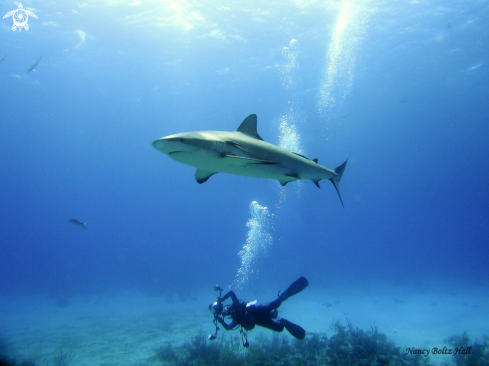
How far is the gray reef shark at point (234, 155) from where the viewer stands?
121 inches

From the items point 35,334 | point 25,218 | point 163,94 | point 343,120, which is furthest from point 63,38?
point 25,218

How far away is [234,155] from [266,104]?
37.4 metres

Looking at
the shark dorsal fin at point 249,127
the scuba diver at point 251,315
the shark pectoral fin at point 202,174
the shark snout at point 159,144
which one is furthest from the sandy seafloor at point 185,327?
the shark dorsal fin at point 249,127

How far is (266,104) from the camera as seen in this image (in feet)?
127

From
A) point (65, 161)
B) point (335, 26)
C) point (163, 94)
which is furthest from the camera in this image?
point (65, 161)

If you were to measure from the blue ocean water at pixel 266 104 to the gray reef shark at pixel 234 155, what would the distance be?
12701mm

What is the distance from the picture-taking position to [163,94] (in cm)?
3738

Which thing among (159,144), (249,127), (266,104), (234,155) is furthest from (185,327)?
(266,104)

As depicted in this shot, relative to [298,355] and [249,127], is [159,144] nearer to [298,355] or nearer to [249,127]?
[249,127]

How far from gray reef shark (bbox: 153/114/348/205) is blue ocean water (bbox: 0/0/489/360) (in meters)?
12.7

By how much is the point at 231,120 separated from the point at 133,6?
21.9 m

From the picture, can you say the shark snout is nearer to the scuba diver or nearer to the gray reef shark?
the gray reef shark

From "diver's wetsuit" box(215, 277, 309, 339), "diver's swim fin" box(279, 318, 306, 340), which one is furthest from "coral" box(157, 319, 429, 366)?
"diver's wetsuit" box(215, 277, 309, 339)

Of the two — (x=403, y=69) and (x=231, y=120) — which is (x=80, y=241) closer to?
(x=231, y=120)
